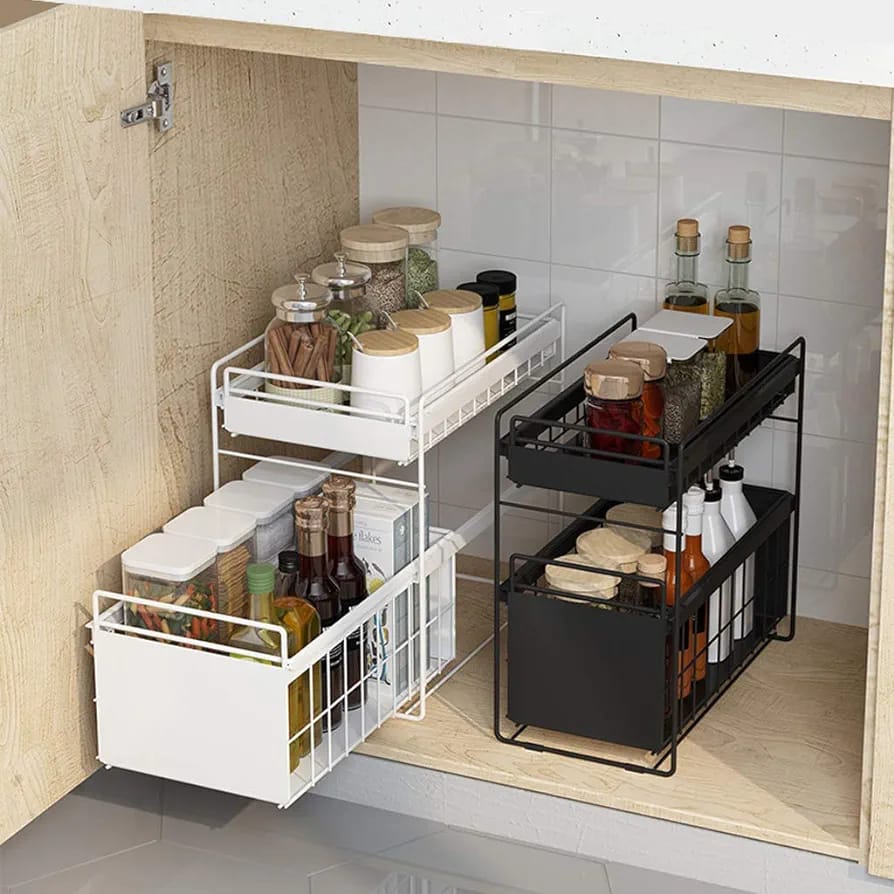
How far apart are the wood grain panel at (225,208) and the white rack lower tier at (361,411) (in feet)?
0.15

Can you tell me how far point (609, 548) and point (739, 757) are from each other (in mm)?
293

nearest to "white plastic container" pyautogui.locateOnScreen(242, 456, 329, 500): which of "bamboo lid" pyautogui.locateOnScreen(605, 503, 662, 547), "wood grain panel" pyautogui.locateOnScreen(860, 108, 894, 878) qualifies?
"bamboo lid" pyautogui.locateOnScreen(605, 503, 662, 547)

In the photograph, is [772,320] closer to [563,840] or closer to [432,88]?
[432,88]

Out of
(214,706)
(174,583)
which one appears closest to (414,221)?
(174,583)

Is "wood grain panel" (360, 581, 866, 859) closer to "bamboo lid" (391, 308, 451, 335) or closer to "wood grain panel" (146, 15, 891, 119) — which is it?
"bamboo lid" (391, 308, 451, 335)

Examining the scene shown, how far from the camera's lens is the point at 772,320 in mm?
2305

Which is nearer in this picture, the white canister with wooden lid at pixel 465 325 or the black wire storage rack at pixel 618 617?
the black wire storage rack at pixel 618 617

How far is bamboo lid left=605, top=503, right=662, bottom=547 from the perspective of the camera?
213 cm

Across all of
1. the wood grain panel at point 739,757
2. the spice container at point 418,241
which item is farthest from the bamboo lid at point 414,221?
the wood grain panel at point 739,757

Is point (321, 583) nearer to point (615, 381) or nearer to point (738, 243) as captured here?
point (615, 381)

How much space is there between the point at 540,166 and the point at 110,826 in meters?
0.98

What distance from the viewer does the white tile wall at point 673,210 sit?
87.5 inches

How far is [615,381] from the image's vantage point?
196 cm

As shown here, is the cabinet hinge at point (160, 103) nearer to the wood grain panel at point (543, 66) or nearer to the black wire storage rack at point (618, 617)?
the wood grain panel at point (543, 66)
